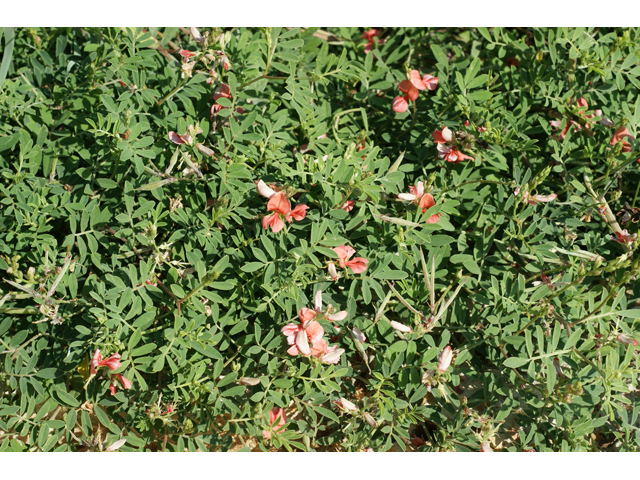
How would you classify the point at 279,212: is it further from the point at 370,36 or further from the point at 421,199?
→ the point at 370,36

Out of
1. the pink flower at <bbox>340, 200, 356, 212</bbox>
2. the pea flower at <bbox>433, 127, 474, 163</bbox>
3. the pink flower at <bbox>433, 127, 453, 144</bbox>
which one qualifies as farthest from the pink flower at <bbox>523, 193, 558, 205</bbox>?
the pink flower at <bbox>340, 200, 356, 212</bbox>

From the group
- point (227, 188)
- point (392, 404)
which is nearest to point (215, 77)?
point (227, 188)

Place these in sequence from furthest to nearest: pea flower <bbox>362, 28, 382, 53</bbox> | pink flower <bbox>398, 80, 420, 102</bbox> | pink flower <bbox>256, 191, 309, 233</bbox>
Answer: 1. pea flower <bbox>362, 28, 382, 53</bbox>
2. pink flower <bbox>398, 80, 420, 102</bbox>
3. pink flower <bbox>256, 191, 309, 233</bbox>

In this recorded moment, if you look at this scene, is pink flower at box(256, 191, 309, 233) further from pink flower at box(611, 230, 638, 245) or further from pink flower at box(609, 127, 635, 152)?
pink flower at box(609, 127, 635, 152)

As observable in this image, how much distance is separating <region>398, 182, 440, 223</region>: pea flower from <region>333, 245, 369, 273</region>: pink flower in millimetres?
290

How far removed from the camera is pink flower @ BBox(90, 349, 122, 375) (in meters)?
1.84

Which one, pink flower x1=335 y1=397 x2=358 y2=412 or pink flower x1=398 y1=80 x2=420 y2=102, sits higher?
pink flower x1=398 y1=80 x2=420 y2=102

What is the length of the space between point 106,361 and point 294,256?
2.37 feet

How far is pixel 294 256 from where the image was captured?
78.7 inches

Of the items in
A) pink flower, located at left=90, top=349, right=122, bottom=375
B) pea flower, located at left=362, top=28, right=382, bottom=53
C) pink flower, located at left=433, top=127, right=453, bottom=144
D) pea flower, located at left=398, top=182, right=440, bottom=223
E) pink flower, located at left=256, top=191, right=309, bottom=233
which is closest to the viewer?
pink flower, located at left=90, top=349, right=122, bottom=375

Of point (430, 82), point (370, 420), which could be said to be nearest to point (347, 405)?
point (370, 420)

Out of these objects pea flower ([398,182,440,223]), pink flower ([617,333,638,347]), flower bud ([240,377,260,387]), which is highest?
pea flower ([398,182,440,223])

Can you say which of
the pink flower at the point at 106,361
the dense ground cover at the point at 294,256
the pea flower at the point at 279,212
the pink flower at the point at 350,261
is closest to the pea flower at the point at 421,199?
the dense ground cover at the point at 294,256

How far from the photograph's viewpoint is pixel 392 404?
2.02m
